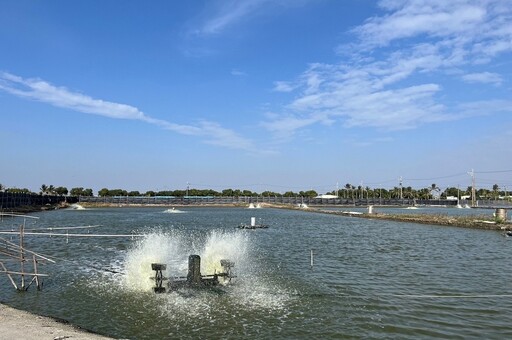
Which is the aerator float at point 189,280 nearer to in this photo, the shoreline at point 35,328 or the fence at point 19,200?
the shoreline at point 35,328

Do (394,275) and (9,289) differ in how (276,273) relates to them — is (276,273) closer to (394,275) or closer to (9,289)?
(394,275)

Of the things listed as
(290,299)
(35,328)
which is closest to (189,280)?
(290,299)

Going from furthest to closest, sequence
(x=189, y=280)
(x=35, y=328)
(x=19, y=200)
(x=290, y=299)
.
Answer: (x=19, y=200) → (x=189, y=280) → (x=290, y=299) → (x=35, y=328)

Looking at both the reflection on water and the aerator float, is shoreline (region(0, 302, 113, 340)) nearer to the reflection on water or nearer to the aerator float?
the reflection on water

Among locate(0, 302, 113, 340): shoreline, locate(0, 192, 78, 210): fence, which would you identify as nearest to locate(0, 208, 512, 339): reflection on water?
locate(0, 302, 113, 340): shoreline

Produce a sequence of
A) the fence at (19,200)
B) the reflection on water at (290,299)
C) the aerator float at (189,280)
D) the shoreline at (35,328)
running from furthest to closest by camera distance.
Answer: the fence at (19,200) < the aerator float at (189,280) < the reflection on water at (290,299) < the shoreline at (35,328)

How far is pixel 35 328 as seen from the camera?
13.4m

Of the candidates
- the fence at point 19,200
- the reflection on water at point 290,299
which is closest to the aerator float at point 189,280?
the reflection on water at point 290,299

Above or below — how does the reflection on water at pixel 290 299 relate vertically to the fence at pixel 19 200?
below

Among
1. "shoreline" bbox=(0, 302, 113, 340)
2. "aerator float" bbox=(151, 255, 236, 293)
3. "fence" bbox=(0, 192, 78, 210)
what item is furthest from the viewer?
"fence" bbox=(0, 192, 78, 210)

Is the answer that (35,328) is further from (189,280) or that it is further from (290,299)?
(290,299)

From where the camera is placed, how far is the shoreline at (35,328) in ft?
41.2

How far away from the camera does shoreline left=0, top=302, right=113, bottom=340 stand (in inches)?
495

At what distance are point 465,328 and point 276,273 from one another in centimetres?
1281
